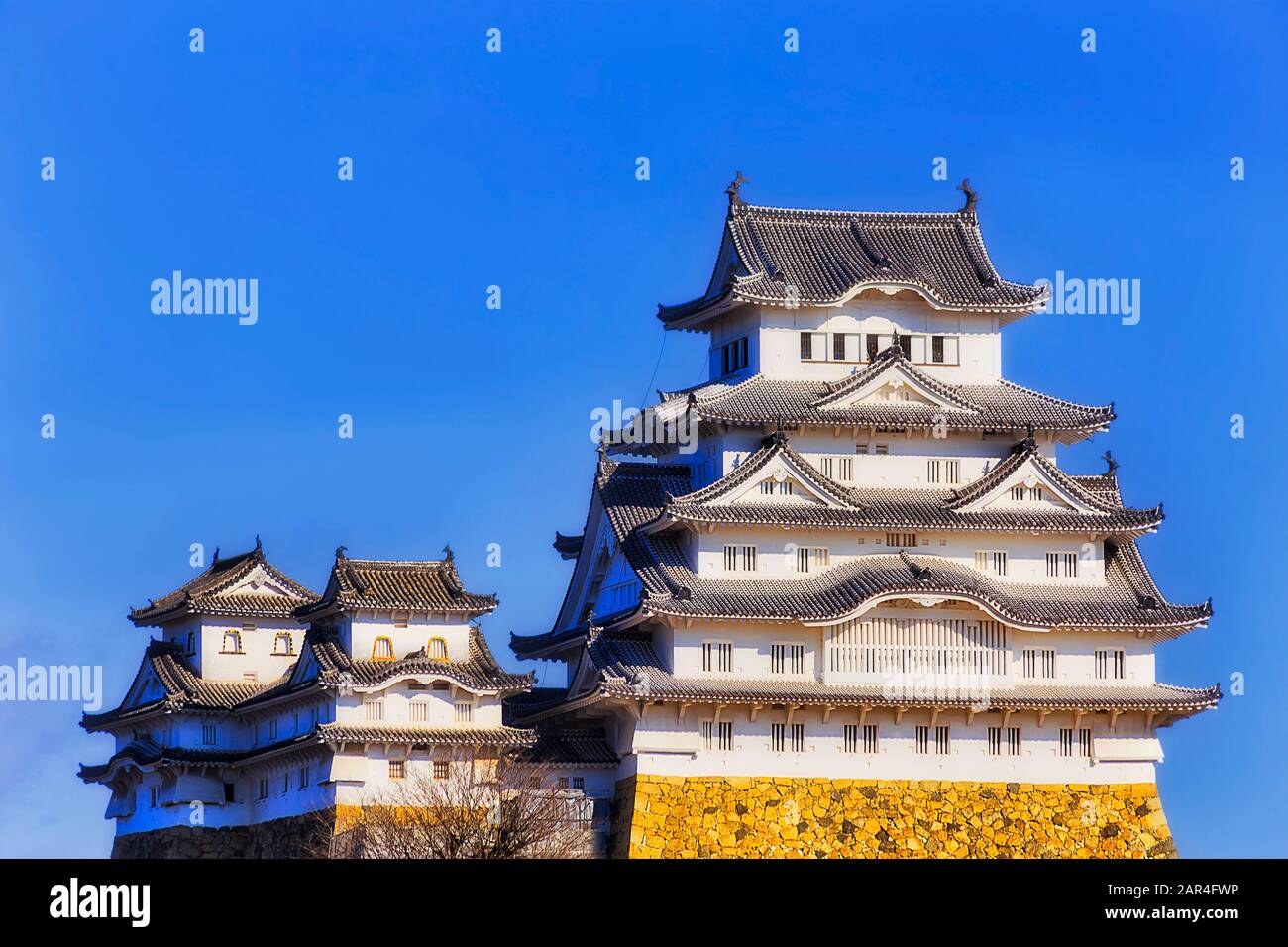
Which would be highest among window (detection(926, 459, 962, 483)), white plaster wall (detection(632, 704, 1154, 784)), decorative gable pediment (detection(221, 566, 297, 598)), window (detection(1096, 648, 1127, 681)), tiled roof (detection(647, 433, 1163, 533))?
window (detection(926, 459, 962, 483))

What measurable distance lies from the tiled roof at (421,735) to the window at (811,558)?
31.3 feet

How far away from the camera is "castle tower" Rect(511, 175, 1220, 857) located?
80688 mm

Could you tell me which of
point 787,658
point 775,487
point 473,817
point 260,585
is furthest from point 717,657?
point 260,585

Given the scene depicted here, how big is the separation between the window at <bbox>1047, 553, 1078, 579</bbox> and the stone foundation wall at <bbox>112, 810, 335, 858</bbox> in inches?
921

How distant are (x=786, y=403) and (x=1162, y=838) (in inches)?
675

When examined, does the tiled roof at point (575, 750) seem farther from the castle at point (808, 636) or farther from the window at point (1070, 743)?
the window at point (1070, 743)

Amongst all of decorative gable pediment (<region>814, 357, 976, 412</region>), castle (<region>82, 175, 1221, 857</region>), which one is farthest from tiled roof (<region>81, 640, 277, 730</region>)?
decorative gable pediment (<region>814, 357, 976, 412</region>)

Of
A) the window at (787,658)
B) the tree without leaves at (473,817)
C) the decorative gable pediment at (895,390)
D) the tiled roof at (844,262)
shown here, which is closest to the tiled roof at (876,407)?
the decorative gable pediment at (895,390)

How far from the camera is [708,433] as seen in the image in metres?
86.6

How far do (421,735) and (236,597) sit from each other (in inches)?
484

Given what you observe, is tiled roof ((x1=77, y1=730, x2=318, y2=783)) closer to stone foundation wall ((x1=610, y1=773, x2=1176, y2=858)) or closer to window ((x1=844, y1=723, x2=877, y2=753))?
stone foundation wall ((x1=610, y1=773, x2=1176, y2=858))

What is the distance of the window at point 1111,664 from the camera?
83.9m

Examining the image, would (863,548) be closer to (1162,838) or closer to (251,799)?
(1162,838)
